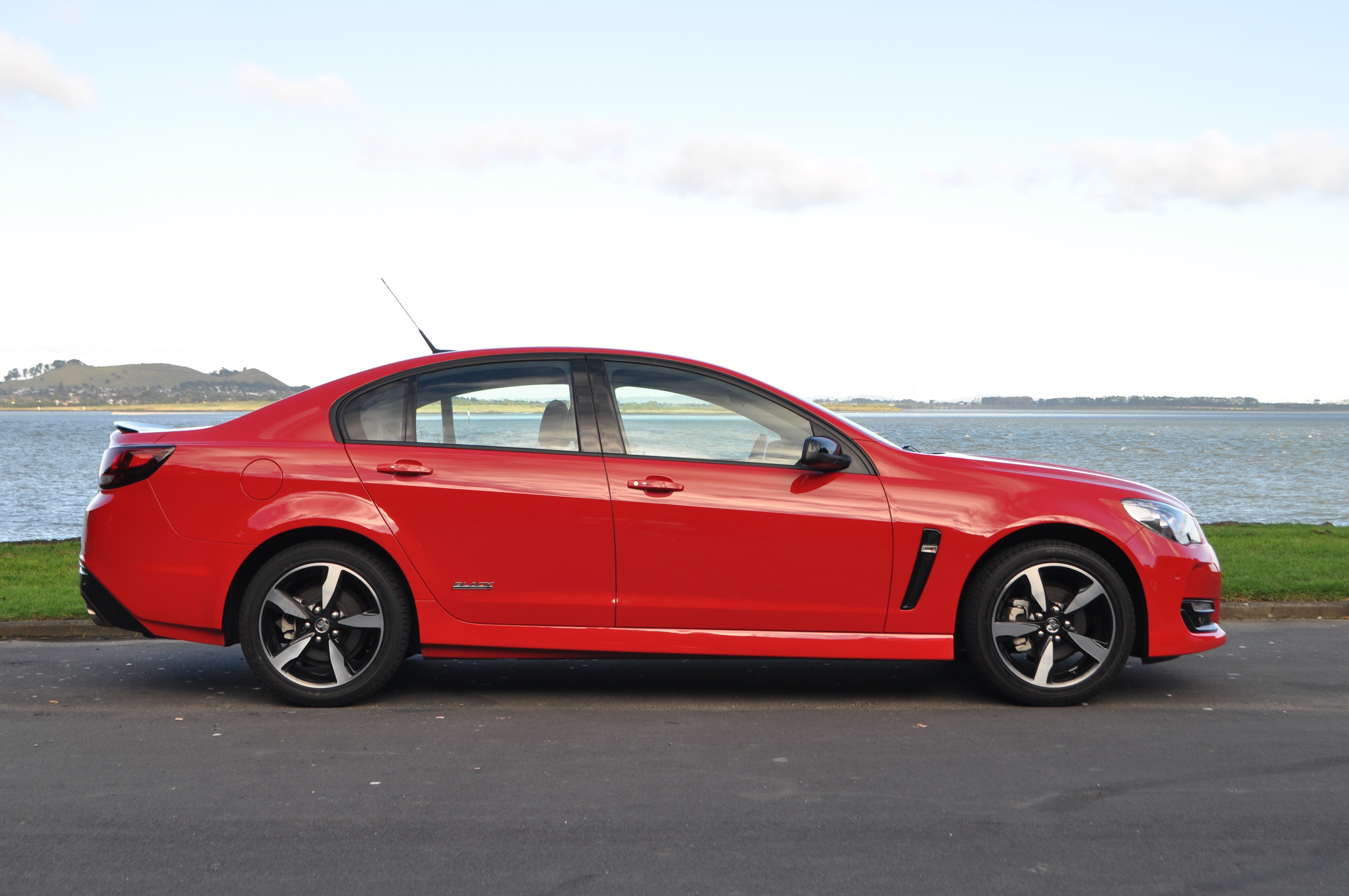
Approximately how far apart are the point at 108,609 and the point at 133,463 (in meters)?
0.69

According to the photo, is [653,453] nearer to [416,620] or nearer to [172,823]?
[416,620]

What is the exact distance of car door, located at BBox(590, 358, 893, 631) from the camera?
5098 millimetres

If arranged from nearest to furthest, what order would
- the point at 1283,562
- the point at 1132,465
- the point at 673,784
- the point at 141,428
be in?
the point at 673,784
the point at 141,428
the point at 1283,562
the point at 1132,465

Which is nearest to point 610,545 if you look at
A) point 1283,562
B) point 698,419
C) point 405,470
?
point 698,419

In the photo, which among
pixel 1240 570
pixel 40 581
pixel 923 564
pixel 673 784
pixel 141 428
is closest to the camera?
pixel 673 784

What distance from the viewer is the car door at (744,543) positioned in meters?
5.10

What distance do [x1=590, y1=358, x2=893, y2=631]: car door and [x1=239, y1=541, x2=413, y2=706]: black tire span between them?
1.10 metres

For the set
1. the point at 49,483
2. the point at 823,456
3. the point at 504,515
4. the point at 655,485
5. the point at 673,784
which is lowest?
the point at 49,483

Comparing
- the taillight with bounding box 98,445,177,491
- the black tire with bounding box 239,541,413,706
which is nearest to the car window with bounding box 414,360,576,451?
the black tire with bounding box 239,541,413,706

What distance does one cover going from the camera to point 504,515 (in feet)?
16.9

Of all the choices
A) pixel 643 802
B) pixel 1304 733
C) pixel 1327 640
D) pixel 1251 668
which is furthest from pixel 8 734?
pixel 1327 640

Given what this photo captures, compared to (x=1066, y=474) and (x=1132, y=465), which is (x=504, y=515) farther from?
(x=1132, y=465)

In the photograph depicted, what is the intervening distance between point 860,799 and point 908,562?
1479 millimetres

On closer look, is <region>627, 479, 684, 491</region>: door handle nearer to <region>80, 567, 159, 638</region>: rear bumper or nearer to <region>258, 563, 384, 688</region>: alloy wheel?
<region>258, 563, 384, 688</region>: alloy wheel
